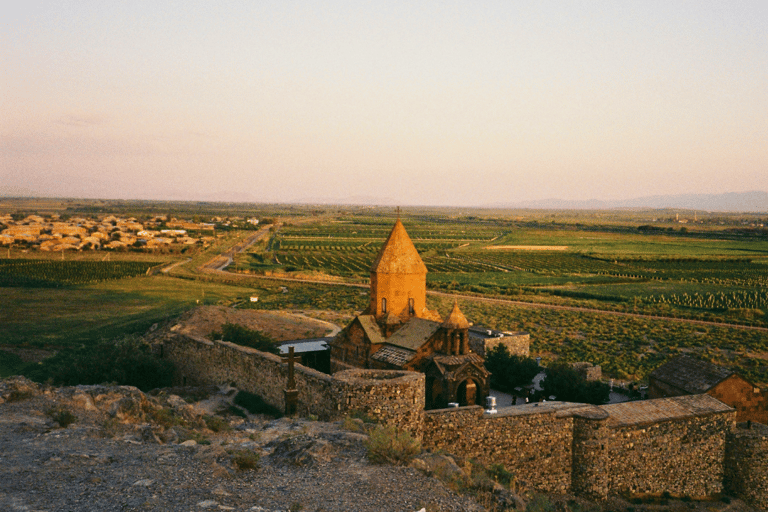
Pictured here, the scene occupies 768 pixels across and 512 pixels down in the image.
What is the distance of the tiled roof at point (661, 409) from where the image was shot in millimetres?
13820

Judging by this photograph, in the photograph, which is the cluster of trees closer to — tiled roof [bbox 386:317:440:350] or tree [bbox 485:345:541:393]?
tree [bbox 485:345:541:393]

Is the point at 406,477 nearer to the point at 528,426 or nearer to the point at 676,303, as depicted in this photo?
the point at 528,426

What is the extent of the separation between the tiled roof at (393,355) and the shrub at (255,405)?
502 centimetres

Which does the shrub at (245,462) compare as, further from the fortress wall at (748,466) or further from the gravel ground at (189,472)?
the fortress wall at (748,466)

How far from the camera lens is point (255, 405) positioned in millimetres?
15062

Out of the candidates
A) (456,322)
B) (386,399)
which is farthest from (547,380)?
(386,399)

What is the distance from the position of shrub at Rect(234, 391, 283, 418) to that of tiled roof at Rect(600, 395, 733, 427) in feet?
26.8

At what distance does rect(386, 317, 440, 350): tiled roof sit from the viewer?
1923 centimetres

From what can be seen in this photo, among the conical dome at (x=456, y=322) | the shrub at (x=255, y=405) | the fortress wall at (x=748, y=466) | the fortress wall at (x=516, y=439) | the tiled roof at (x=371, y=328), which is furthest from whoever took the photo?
the tiled roof at (x=371, y=328)

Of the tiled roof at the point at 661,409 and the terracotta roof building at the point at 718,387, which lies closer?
the tiled roof at the point at 661,409

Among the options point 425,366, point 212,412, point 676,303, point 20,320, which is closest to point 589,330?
point 676,303

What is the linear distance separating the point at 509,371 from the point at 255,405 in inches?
408

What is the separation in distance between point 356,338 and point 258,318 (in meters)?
12.6

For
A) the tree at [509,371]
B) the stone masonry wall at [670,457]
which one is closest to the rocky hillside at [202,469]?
the stone masonry wall at [670,457]
